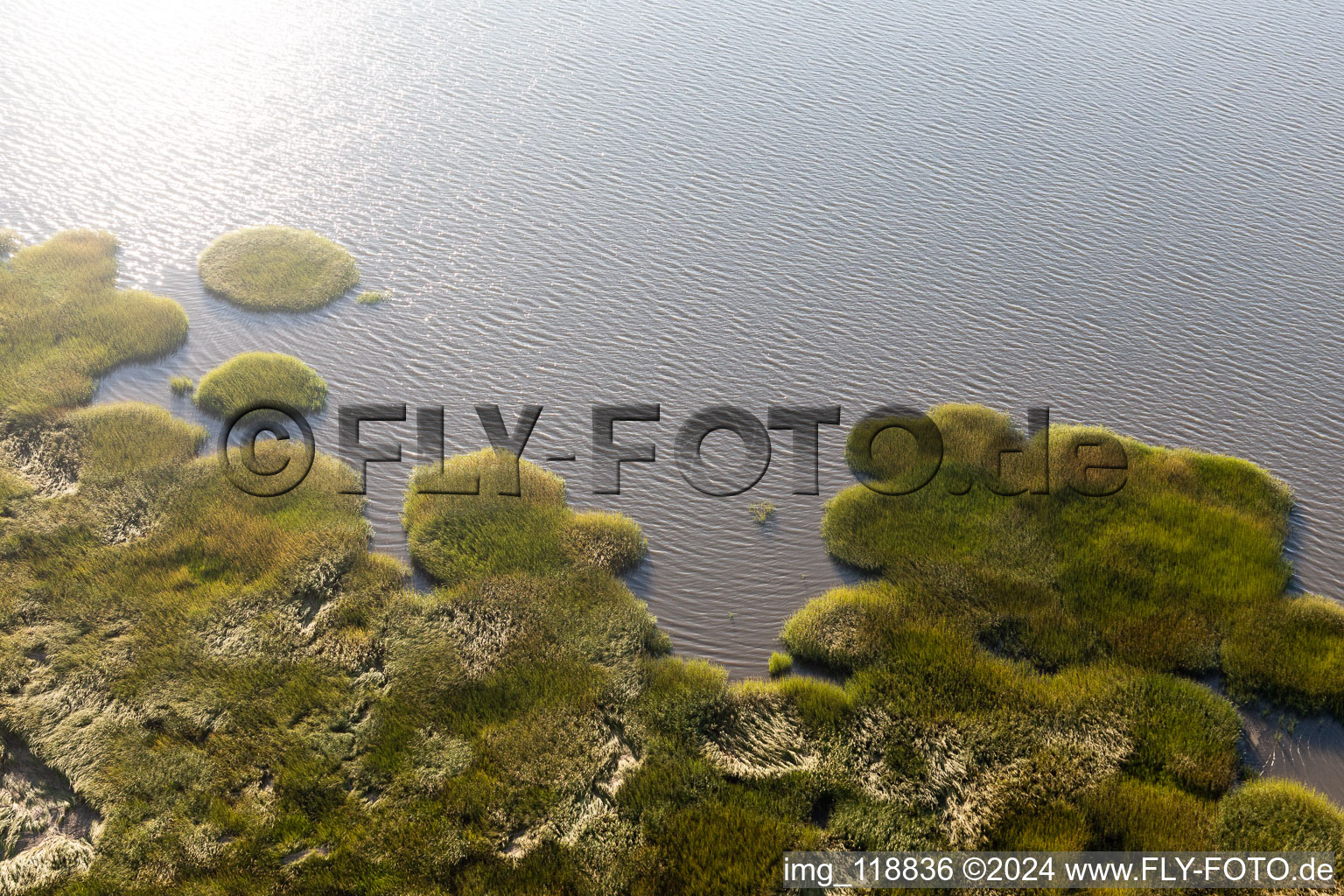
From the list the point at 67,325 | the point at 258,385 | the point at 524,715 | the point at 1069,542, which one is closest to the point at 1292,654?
the point at 1069,542

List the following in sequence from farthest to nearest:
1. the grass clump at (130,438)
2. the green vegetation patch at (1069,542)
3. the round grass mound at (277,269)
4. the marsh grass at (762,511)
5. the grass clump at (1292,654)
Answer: the round grass mound at (277,269) → the grass clump at (130,438) → the marsh grass at (762,511) → the green vegetation patch at (1069,542) → the grass clump at (1292,654)

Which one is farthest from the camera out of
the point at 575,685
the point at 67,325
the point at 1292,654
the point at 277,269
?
the point at 277,269

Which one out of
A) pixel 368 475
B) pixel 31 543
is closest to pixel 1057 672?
pixel 368 475

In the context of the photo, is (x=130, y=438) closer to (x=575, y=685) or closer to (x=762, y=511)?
(x=575, y=685)

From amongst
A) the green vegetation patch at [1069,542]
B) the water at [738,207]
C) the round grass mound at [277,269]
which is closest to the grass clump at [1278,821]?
the green vegetation patch at [1069,542]

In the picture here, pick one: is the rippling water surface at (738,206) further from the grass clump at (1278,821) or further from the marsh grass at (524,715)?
the grass clump at (1278,821)

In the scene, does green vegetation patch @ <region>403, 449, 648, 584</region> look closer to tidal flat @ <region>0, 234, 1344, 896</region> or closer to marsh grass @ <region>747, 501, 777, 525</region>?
tidal flat @ <region>0, 234, 1344, 896</region>
